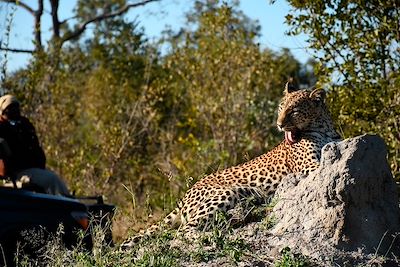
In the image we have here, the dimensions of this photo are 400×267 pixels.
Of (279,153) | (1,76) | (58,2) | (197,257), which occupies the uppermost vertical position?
(58,2)

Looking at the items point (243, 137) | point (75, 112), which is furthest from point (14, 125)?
point (75, 112)

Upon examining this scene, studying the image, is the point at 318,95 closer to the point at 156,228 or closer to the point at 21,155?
the point at 156,228

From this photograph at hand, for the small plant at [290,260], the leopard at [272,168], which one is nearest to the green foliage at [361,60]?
the leopard at [272,168]

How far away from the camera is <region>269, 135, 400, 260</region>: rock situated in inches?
295

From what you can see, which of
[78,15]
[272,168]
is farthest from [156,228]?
[78,15]

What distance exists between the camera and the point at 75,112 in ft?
73.6

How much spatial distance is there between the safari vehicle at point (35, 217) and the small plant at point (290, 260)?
268cm

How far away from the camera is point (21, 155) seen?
11.3 m

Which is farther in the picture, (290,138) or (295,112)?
(290,138)

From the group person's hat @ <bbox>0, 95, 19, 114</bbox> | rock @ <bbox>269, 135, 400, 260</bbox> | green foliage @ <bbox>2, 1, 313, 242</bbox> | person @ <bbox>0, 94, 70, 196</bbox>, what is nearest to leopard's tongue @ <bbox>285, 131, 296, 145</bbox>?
rock @ <bbox>269, 135, 400, 260</bbox>

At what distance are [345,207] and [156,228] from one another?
5.50 ft

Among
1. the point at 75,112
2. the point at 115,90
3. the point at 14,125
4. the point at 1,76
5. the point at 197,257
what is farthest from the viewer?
the point at 115,90

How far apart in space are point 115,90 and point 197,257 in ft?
58.7

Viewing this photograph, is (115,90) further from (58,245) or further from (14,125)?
(58,245)
